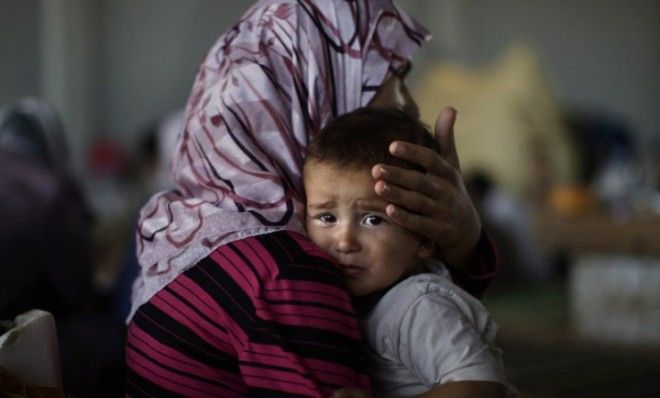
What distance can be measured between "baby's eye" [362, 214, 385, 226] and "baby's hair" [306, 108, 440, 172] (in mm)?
57

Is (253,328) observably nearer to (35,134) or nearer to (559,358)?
(35,134)

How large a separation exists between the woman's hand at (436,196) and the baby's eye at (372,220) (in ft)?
0.07

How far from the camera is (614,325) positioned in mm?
3619

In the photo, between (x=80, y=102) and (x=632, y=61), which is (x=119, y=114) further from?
(x=632, y=61)

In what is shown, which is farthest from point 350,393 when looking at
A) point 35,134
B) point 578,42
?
point 578,42

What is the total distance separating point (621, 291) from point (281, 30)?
8.68 ft

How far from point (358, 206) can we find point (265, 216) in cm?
11

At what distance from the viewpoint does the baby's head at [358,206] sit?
1.10 meters

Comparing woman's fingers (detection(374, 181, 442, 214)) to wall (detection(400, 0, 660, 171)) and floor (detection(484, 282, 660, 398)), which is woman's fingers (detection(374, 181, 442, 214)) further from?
wall (detection(400, 0, 660, 171))

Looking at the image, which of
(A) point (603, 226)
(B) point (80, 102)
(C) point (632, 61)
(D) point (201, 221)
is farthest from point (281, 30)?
(C) point (632, 61)

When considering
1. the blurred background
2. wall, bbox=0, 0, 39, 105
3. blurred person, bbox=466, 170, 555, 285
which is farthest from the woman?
wall, bbox=0, 0, 39, 105

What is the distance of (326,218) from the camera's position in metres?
1.13

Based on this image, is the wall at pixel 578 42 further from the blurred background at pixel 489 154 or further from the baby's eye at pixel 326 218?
the baby's eye at pixel 326 218

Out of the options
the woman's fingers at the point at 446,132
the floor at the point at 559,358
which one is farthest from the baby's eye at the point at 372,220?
the floor at the point at 559,358
